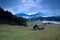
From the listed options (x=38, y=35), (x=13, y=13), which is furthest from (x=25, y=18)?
(x=38, y=35)

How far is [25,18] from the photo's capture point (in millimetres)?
2518

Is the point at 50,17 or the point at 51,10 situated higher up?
the point at 51,10

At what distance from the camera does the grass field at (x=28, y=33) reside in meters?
2.38

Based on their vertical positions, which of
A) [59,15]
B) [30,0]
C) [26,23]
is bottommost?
[26,23]

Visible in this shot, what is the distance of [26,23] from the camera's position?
2.50 metres

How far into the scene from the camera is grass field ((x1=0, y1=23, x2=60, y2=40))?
238 centimetres

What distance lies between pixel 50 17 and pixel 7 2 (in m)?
0.99

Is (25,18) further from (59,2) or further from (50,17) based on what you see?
(59,2)

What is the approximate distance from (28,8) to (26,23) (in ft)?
1.09

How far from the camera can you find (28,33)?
7.97 feet

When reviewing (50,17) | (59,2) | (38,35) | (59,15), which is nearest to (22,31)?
(38,35)

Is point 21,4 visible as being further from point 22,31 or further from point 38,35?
point 38,35

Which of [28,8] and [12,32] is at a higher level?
[28,8]

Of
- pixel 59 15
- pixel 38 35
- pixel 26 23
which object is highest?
pixel 59 15
